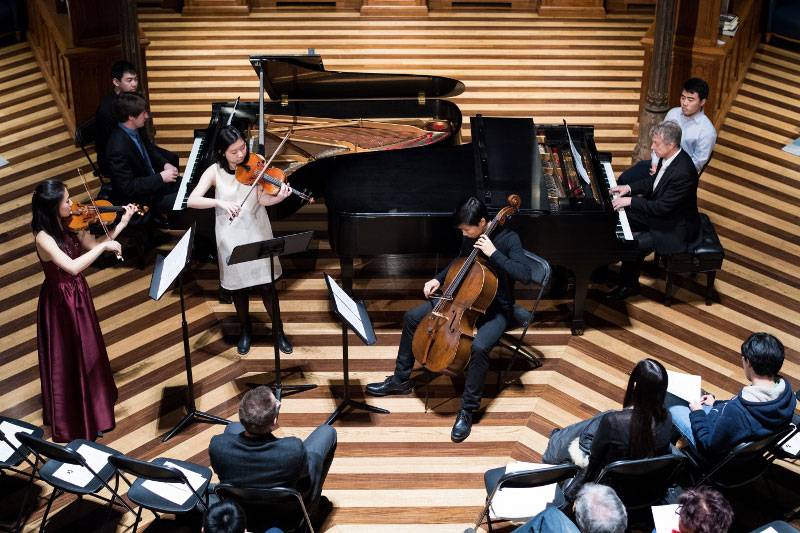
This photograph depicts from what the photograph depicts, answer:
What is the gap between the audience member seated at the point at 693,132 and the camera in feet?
24.1

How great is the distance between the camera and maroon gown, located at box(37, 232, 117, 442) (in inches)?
229

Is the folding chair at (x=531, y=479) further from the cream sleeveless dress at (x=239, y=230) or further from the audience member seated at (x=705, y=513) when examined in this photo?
the cream sleeveless dress at (x=239, y=230)

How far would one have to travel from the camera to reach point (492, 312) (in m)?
6.24

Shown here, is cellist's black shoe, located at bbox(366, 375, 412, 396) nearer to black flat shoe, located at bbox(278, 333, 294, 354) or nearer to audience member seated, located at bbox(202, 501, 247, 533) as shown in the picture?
black flat shoe, located at bbox(278, 333, 294, 354)

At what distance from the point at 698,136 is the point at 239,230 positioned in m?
3.30

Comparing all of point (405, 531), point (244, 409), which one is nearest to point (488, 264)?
point (405, 531)

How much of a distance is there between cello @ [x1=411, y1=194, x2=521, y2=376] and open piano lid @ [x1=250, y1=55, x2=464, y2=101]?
209cm

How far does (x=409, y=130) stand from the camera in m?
7.83

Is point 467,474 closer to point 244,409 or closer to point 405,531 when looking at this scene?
point 405,531

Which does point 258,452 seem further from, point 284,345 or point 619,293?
point 619,293

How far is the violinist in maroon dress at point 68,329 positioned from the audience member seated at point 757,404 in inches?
128

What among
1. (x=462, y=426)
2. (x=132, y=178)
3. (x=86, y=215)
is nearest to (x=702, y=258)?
(x=462, y=426)

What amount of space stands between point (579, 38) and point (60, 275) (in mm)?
6506

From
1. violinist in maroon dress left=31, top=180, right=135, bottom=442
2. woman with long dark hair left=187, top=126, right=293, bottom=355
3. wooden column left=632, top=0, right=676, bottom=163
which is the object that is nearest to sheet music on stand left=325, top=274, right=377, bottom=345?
woman with long dark hair left=187, top=126, right=293, bottom=355
